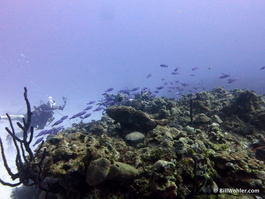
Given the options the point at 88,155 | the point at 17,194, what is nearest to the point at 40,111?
the point at 17,194

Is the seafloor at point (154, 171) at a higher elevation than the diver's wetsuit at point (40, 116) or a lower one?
lower

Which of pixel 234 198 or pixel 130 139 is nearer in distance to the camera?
pixel 234 198

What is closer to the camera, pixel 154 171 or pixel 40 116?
pixel 154 171

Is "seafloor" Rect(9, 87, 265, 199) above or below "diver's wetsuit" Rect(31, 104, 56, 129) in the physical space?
below

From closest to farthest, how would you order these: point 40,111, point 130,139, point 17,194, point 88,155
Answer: point 88,155, point 130,139, point 17,194, point 40,111

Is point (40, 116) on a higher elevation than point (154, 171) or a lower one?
higher

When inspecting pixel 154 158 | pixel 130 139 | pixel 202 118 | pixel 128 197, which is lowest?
pixel 128 197

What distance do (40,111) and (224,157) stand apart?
16.2 meters

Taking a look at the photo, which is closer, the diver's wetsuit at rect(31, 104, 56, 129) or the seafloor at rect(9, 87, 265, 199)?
the seafloor at rect(9, 87, 265, 199)

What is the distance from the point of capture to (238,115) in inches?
302

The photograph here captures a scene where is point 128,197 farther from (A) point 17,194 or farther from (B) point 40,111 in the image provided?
(B) point 40,111

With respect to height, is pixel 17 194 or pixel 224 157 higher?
pixel 224 157

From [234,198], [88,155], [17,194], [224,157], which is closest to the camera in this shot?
[234,198]

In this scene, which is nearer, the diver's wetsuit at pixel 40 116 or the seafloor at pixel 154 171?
the seafloor at pixel 154 171
